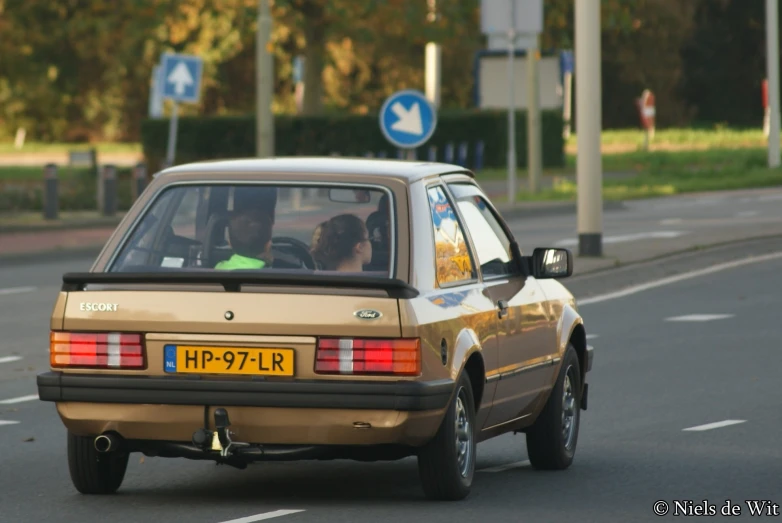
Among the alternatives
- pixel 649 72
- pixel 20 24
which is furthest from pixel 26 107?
pixel 20 24

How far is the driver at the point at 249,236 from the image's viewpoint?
27.7 ft

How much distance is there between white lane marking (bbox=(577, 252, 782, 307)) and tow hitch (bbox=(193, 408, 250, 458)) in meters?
11.4

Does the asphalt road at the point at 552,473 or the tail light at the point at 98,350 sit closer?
the tail light at the point at 98,350

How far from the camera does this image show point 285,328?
7812 mm

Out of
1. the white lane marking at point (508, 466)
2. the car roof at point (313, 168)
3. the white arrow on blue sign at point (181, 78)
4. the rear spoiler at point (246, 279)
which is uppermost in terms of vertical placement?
the white arrow on blue sign at point (181, 78)

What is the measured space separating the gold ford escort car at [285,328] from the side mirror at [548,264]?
50 centimetres

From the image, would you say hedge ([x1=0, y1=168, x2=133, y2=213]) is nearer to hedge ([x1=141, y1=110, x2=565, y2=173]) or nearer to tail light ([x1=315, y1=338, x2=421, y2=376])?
hedge ([x1=141, y1=110, x2=565, y2=173])

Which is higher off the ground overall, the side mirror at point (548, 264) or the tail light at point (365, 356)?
the side mirror at point (548, 264)

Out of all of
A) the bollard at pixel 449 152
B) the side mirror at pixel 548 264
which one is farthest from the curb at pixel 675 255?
the bollard at pixel 449 152

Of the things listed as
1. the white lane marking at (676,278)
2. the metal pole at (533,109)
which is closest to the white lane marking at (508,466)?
the white lane marking at (676,278)

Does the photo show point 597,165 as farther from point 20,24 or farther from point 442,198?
point 20,24

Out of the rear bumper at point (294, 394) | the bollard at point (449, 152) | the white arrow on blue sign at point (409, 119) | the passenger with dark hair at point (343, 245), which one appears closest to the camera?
the rear bumper at point (294, 394)

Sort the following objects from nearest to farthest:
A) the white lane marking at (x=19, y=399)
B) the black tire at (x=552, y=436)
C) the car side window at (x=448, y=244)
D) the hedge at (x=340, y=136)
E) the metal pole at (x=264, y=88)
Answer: the car side window at (x=448, y=244) → the black tire at (x=552, y=436) → the white lane marking at (x=19, y=399) → the metal pole at (x=264, y=88) → the hedge at (x=340, y=136)

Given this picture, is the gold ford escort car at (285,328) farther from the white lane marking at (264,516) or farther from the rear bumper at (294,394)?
the white lane marking at (264,516)
